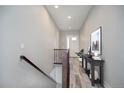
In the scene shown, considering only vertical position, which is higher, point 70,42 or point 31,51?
point 70,42

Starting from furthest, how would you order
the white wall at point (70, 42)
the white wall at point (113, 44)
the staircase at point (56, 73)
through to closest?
the white wall at point (70, 42) < the staircase at point (56, 73) < the white wall at point (113, 44)

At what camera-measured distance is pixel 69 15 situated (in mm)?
6344

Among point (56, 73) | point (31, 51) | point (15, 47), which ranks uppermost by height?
point (15, 47)

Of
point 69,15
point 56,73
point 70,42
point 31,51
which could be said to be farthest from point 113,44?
point 70,42

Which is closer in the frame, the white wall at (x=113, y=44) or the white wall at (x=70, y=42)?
the white wall at (x=113, y=44)

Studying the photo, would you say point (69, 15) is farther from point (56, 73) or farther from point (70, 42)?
point (56, 73)

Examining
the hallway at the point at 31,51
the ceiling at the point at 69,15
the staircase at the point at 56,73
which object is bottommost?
the staircase at the point at 56,73

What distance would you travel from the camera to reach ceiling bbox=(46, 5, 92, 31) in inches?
214

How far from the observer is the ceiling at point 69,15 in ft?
17.8

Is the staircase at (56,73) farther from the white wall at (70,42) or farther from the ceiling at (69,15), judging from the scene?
the ceiling at (69,15)

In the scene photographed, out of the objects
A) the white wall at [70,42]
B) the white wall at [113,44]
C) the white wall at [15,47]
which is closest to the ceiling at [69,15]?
the white wall at [70,42]

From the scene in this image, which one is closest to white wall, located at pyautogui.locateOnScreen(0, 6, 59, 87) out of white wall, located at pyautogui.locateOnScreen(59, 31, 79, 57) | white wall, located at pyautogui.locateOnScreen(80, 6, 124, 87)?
white wall, located at pyautogui.locateOnScreen(80, 6, 124, 87)
